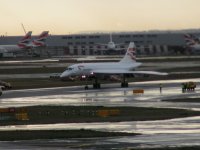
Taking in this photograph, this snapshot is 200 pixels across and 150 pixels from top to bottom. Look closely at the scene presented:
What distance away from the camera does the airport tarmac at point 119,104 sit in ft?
122

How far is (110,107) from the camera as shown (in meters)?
63.6

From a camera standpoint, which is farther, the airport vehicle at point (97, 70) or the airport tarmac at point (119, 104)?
the airport vehicle at point (97, 70)

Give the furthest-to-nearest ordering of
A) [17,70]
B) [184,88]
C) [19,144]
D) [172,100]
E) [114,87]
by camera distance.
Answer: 1. [17,70]
2. [114,87]
3. [184,88]
4. [172,100]
5. [19,144]

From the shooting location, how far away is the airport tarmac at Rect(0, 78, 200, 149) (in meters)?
37.2

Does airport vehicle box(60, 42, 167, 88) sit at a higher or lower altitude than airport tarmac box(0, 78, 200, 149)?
higher

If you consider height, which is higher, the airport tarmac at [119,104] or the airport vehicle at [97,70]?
the airport vehicle at [97,70]

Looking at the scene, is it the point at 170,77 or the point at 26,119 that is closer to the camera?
the point at 26,119

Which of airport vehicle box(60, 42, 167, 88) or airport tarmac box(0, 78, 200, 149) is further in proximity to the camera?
airport vehicle box(60, 42, 167, 88)

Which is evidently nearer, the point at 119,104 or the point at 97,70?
the point at 119,104

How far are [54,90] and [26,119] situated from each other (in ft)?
119

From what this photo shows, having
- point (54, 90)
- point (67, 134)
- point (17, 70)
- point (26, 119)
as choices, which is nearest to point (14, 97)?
point (54, 90)

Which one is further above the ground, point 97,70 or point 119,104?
point 97,70

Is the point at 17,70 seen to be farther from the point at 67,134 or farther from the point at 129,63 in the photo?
the point at 67,134

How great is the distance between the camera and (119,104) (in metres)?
66.9
